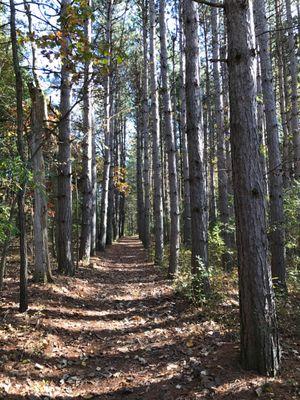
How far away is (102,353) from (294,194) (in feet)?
24.5

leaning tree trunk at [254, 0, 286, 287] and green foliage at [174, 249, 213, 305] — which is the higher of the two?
leaning tree trunk at [254, 0, 286, 287]

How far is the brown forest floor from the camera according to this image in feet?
13.1

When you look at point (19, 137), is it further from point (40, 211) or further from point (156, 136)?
point (156, 136)

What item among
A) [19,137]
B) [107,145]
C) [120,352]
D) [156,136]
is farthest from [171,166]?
[107,145]

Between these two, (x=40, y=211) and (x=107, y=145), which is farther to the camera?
(x=107, y=145)

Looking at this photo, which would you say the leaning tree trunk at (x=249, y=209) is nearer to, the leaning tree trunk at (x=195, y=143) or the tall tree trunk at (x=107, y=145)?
the leaning tree trunk at (x=195, y=143)

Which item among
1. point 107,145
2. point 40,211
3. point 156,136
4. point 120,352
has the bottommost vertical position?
point 120,352

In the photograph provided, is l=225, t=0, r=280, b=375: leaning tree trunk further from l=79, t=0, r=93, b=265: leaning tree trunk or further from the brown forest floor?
l=79, t=0, r=93, b=265: leaning tree trunk

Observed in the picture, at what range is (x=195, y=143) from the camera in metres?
7.49

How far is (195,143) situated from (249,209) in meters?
3.63

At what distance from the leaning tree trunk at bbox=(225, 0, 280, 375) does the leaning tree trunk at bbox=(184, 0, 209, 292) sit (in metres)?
3.17

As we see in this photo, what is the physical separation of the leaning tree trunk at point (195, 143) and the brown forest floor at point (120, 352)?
1.33 m

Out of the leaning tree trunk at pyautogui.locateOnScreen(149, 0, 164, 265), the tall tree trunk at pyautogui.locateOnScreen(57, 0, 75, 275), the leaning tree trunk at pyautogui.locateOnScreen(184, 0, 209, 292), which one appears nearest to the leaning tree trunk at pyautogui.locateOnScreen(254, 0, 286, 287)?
the leaning tree trunk at pyautogui.locateOnScreen(184, 0, 209, 292)

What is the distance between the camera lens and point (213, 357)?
4684 millimetres
